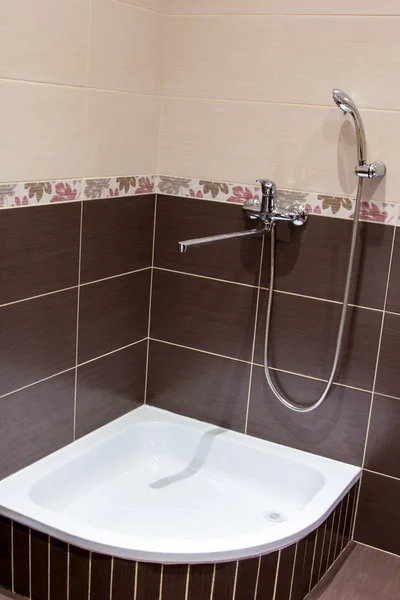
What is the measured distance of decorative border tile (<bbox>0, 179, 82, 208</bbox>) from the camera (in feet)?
6.41

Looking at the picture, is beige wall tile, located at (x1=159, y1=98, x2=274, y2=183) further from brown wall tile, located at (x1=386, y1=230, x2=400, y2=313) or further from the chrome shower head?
brown wall tile, located at (x1=386, y1=230, x2=400, y2=313)

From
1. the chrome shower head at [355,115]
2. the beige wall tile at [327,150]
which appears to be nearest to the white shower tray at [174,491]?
the beige wall tile at [327,150]

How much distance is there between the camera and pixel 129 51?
2318mm

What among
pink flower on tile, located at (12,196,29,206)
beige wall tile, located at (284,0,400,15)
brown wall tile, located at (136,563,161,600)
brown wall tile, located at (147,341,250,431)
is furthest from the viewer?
brown wall tile, located at (147,341,250,431)

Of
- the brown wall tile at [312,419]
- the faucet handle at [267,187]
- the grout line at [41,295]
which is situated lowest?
the brown wall tile at [312,419]

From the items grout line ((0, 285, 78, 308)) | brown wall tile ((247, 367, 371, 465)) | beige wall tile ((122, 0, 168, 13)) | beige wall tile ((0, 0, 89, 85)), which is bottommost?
brown wall tile ((247, 367, 371, 465))

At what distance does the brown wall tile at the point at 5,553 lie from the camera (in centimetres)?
206

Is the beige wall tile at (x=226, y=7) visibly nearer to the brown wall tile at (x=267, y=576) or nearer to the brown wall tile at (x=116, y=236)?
the brown wall tile at (x=116, y=236)

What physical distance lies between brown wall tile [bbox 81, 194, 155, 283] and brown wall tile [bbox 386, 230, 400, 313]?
86 centimetres

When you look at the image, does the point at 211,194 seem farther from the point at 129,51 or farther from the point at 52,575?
the point at 52,575

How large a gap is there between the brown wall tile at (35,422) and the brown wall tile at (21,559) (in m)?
0.19

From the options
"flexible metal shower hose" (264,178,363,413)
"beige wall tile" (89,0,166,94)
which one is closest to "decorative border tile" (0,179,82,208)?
"beige wall tile" (89,0,166,94)

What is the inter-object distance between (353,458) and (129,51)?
1.51 metres

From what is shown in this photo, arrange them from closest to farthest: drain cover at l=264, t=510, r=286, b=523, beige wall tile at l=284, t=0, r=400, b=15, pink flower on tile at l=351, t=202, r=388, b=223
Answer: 1. beige wall tile at l=284, t=0, r=400, b=15
2. pink flower on tile at l=351, t=202, r=388, b=223
3. drain cover at l=264, t=510, r=286, b=523
